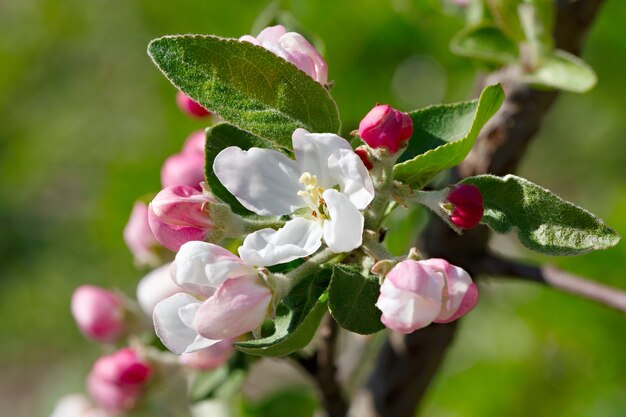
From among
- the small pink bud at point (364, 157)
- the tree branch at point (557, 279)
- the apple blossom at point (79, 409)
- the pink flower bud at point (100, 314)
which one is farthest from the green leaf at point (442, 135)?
the apple blossom at point (79, 409)

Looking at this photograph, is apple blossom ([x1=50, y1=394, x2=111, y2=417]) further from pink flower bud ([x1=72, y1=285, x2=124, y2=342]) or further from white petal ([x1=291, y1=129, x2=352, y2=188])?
white petal ([x1=291, y1=129, x2=352, y2=188])

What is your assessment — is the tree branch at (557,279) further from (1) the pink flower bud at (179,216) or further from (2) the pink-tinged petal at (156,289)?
(1) the pink flower bud at (179,216)

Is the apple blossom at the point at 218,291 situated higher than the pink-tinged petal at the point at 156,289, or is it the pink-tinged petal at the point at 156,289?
the apple blossom at the point at 218,291

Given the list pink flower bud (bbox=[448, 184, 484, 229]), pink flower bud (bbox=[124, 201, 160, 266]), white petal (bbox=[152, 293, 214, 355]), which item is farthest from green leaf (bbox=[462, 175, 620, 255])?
pink flower bud (bbox=[124, 201, 160, 266])

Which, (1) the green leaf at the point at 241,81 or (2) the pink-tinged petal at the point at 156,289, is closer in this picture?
(1) the green leaf at the point at 241,81

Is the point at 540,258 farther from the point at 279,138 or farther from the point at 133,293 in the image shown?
the point at 279,138

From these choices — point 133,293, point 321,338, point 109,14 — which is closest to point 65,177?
point 109,14

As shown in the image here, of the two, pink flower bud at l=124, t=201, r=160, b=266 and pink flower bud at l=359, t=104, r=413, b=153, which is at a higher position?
pink flower bud at l=359, t=104, r=413, b=153
